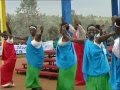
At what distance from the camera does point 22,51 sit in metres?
27.3

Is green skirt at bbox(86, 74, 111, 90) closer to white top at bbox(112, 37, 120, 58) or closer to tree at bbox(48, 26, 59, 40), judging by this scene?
white top at bbox(112, 37, 120, 58)

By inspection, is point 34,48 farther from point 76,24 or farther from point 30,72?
point 76,24

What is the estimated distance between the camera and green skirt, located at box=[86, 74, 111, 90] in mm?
6891

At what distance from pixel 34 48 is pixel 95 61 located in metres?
3.25

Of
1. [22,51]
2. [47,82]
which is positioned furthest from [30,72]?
[22,51]

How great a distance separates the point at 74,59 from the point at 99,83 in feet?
7.54

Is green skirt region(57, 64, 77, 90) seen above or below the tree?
above

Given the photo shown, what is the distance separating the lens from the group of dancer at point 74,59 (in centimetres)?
651

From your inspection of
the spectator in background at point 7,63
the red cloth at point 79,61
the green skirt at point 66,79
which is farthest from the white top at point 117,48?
the spectator in background at point 7,63

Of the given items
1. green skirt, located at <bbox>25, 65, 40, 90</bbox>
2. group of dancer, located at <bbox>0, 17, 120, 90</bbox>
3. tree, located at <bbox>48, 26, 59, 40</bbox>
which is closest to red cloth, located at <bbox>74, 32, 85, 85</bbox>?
group of dancer, located at <bbox>0, 17, 120, 90</bbox>

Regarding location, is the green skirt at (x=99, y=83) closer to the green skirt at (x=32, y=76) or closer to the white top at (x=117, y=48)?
the white top at (x=117, y=48)

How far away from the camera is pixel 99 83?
272 inches

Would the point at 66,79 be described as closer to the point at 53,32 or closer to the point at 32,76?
the point at 32,76

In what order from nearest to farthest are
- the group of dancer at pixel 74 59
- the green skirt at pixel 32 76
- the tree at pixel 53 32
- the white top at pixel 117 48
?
the white top at pixel 117 48, the group of dancer at pixel 74 59, the green skirt at pixel 32 76, the tree at pixel 53 32
